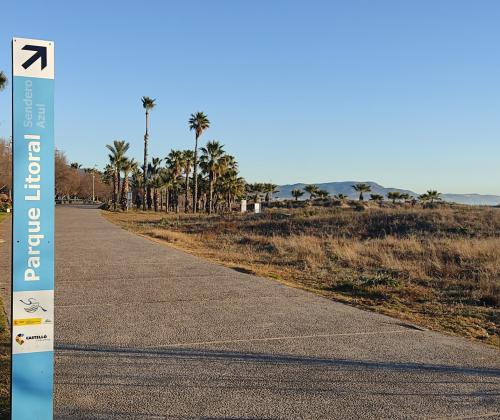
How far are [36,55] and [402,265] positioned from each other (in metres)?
13.3

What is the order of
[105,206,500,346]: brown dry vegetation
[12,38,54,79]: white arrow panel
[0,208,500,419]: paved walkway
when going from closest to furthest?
[12,38,54,79]: white arrow panel < [0,208,500,419]: paved walkway < [105,206,500,346]: brown dry vegetation

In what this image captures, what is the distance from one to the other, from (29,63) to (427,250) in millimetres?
16044

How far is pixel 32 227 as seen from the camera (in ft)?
11.9

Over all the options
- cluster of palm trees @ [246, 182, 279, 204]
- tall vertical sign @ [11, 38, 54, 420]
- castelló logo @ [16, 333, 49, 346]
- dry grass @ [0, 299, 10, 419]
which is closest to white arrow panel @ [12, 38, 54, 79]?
tall vertical sign @ [11, 38, 54, 420]

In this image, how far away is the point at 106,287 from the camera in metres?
10.5

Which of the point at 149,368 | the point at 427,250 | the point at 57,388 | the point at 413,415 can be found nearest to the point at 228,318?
the point at 149,368

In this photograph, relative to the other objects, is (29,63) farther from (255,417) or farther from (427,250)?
(427,250)

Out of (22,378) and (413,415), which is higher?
(22,378)

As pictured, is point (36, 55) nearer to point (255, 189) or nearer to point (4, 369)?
point (4, 369)

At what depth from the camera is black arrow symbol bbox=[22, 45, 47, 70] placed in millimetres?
3615

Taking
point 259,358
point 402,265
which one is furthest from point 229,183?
point 259,358

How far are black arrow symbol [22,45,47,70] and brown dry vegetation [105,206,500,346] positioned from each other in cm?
651

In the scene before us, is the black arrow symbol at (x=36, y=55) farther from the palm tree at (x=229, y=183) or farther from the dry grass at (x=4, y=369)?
the palm tree at (x=229, y=183)

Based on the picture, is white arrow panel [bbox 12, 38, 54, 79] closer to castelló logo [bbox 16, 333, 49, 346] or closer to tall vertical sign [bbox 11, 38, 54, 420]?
tall vertical sign [bbox 11, 38, 54, 420]
